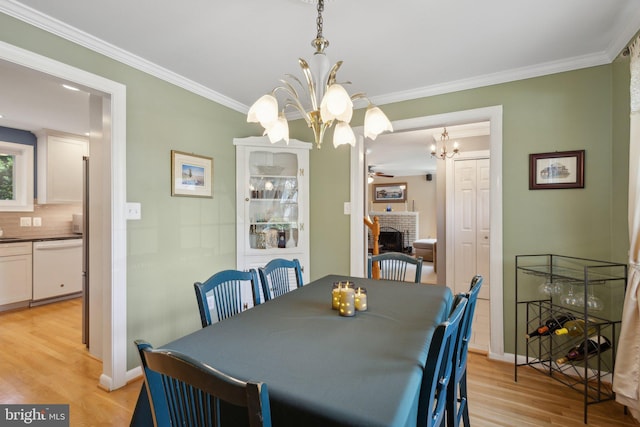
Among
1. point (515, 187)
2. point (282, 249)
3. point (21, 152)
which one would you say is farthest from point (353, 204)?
point (21, 152)

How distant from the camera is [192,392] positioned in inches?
29.6

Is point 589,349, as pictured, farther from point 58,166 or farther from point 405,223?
point 405,223

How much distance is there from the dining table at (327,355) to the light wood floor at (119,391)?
0.86 m

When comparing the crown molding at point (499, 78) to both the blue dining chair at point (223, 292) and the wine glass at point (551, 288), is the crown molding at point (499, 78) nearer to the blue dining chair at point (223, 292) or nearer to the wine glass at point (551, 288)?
the wine glass at point (551, 288)

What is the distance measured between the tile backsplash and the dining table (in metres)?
4.57

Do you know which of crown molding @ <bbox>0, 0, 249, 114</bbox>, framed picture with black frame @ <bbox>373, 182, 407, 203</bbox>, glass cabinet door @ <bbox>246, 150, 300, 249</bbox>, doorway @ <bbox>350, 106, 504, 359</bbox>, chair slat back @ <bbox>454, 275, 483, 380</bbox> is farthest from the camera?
framed picture with black frame @ <bbox>373, 182, 407, 203</bbox>

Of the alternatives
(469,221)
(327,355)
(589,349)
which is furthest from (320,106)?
(469,221)

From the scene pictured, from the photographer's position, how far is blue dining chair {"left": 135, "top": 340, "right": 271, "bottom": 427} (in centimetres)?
62

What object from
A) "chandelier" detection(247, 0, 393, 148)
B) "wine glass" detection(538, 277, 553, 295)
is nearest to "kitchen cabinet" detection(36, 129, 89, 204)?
"chandelier" detection(247, 0, 393, 148)

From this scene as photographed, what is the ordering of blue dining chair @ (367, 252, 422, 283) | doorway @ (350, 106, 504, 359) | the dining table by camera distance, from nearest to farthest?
the dining table < blue dining chair @ (367, 252, 422, 283) < doorway @ (350, 106, 504, 359)

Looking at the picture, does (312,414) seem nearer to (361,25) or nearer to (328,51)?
(361,25)

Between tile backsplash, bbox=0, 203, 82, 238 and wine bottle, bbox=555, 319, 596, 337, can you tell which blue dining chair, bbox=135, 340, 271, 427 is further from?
tile backsplash, bbox=0, 203, 82, 238

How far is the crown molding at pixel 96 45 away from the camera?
67.6 inches

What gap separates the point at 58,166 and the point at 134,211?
3.03m
